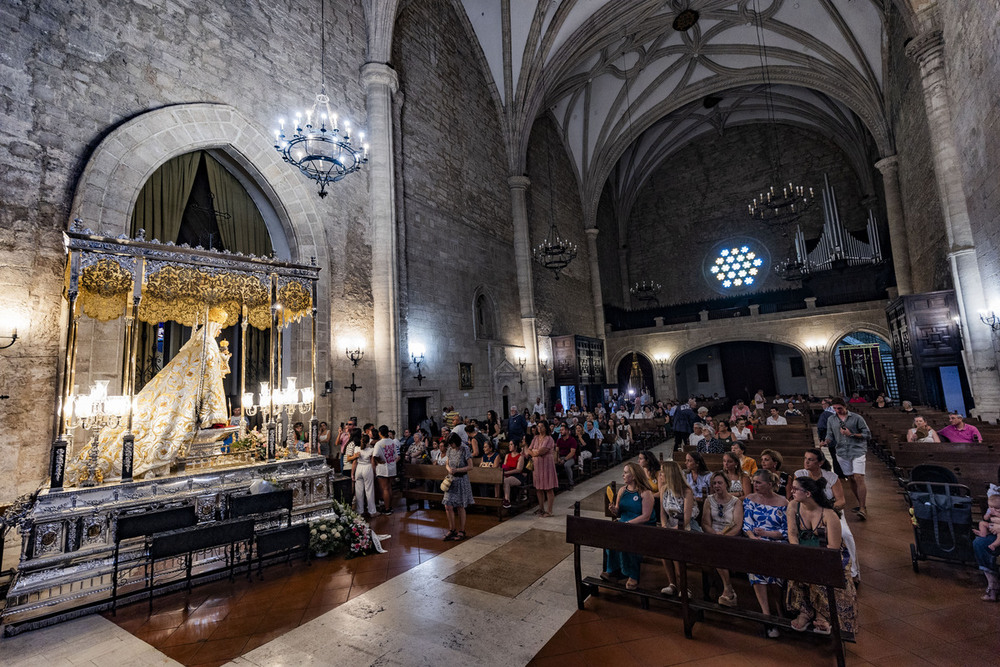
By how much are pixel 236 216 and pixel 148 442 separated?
223 inches

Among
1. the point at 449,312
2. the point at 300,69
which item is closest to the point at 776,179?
the point at 449,312

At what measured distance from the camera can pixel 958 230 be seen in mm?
10219

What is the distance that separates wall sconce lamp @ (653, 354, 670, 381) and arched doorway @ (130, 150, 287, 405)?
1881 cm

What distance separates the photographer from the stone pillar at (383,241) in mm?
11094

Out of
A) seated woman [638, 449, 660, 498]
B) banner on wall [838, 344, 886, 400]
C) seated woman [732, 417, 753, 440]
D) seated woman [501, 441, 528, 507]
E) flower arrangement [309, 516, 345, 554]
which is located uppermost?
banner on wall [838, 344, 886, 400]

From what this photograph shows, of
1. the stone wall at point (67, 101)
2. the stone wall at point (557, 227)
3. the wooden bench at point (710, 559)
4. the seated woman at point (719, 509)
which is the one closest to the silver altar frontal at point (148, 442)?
the stone wall at point (67, 101)

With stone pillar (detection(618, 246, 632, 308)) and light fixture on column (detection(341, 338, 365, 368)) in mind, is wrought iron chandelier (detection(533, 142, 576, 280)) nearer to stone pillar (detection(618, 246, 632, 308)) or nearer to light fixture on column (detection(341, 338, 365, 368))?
light fixture on column (detection(341, 338, 365, 368))

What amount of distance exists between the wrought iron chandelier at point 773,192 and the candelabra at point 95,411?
60.3 feet

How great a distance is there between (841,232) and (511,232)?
15.8 meters

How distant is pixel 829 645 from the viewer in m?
3.24

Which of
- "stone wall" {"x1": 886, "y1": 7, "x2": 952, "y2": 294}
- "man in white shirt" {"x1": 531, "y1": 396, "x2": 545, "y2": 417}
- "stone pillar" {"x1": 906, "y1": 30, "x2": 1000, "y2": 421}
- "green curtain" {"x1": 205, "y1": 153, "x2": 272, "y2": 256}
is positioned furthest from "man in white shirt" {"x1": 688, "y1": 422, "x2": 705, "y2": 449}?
"stone wall" {"x1": 886, "y1": 7, "x2": 952, "y2": 294}

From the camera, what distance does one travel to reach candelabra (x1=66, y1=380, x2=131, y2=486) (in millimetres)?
5012

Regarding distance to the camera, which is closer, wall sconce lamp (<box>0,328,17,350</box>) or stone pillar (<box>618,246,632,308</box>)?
wall sconce lamp (<box>0,328,17,350</box>)

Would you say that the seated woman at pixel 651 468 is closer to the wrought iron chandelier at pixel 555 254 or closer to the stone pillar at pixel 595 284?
the wrought iron chandelier at pixel 555 254
